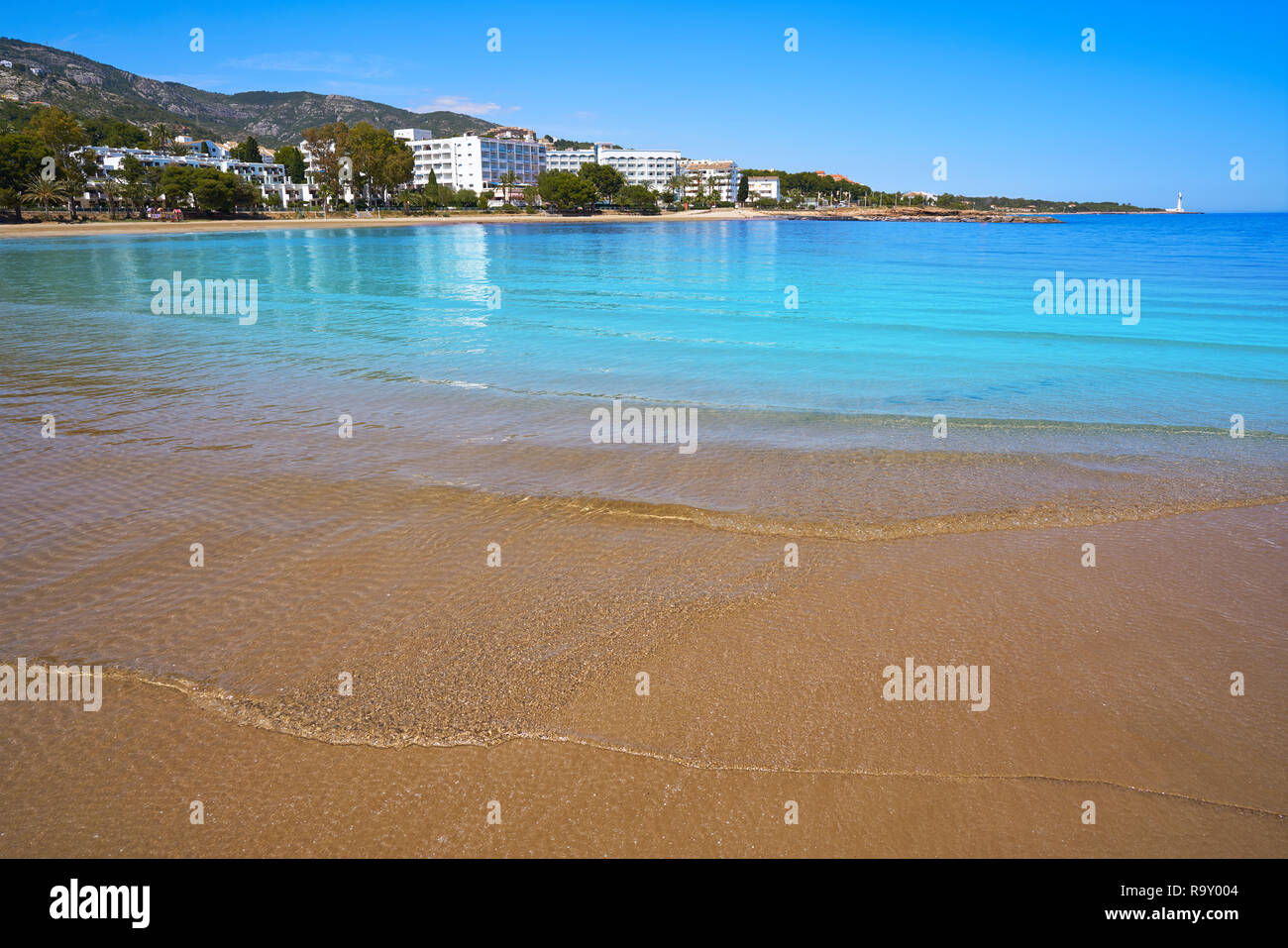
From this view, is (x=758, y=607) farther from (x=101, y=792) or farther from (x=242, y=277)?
(x=242, y=277)

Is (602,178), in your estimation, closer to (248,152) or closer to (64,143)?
(248,152)

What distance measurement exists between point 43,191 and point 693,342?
4416 inches

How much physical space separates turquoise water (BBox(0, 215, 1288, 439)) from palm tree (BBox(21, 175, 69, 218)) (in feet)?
234

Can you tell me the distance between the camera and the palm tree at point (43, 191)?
3789 inches

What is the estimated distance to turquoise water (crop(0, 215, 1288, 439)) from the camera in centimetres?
1415

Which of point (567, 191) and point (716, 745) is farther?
point (567, 191)

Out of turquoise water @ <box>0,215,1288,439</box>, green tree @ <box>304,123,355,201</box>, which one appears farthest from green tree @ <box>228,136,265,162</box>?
turquoise water @ <box>0,215,1288,439</box>

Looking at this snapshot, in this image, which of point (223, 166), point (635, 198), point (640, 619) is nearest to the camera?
point (640, 619)

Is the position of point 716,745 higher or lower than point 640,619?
lower

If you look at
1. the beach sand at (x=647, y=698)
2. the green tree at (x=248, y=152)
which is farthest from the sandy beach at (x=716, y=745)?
the green tree at (x=248, y=152)

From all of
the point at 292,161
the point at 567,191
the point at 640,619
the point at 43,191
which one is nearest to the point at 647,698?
the point at 640,619

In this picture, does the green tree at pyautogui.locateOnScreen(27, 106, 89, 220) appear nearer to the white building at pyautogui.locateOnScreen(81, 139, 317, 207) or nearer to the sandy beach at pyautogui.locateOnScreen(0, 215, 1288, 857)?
the white building at pyautogui.locateOnScreen(81, 139, 317, 207)

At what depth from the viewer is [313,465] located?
9.40 meters

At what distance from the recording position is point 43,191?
315 feet
